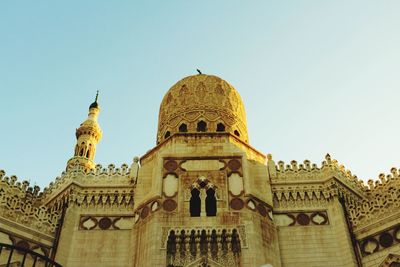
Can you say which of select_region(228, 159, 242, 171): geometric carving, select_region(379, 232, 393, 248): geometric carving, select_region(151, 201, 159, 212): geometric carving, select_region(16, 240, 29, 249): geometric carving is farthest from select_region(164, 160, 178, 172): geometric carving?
select_region(379, 232, 393, 248): geometric carving

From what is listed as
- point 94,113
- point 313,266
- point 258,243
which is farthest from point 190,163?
point 94,113

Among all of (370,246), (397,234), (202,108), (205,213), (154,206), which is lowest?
(370,246)

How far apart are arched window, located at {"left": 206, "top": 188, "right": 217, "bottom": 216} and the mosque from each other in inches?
1.6

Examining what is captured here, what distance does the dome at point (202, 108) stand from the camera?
21.9m

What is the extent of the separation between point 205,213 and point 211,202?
0.80 metres

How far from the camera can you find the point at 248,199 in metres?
17.4

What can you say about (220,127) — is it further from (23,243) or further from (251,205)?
(23,243)

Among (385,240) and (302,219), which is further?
(302,219)

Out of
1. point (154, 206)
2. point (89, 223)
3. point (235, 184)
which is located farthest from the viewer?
point (89, 223)

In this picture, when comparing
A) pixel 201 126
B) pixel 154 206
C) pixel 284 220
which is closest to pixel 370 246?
pixel 284 220

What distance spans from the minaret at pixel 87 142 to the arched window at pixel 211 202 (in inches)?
401

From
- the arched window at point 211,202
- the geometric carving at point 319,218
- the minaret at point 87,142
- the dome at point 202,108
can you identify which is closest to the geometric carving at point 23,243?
the arched window at point 211,202

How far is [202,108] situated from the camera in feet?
73.3

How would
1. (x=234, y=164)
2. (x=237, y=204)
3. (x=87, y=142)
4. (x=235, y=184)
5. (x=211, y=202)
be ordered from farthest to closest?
(x=87, y=142), (x=234, y=164), (x=235, y=184), (x=211, y=202), (x=237, y=204)
